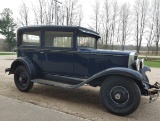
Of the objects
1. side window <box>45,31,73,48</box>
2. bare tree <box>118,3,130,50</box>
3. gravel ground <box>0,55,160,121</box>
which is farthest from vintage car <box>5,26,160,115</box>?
bare tree <box>118,3,130,50</box>

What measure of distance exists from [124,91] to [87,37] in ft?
7.23

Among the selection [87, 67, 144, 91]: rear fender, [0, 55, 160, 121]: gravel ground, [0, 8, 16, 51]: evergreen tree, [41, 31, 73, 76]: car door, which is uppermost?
[0, 8, 16, 51]: evergreen tree

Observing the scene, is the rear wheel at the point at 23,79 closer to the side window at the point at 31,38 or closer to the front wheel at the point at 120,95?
the side window at the point at 31,38

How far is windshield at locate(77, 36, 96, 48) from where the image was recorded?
565cm

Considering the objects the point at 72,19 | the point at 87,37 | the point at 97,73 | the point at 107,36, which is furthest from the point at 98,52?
the point at 107,36

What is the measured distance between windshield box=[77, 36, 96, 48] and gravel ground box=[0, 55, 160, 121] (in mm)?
1521

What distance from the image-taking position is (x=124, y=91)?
4.57 metres

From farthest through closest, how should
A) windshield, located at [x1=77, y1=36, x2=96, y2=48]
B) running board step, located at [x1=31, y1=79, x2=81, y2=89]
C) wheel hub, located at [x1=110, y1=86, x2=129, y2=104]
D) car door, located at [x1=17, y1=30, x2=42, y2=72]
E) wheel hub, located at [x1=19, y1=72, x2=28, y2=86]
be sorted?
1. wheel hub, located at [x1=19, y1=72, x2=28, y2=86]
2. car door, located at [x1=17, y1=30, x2=42, y2=72]
3. windshield, located at [x1=77, y1=36, x2=96, y2=48]
4. running board step, located at [x1=31, y1=79, x2=81, y2=89]
5. wheel hub, located at [x1=110, y1=86, x2=129, y2=104]

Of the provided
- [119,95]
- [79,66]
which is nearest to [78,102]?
[79,66]

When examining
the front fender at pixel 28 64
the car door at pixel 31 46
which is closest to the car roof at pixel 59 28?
the car door at pixel 31 46

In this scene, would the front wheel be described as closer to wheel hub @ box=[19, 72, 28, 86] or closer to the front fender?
the front fender

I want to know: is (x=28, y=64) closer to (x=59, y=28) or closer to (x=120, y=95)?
(x=59, y=28)

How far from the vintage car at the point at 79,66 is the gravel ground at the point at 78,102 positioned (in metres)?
0.24

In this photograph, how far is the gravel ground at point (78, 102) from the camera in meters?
4.43
